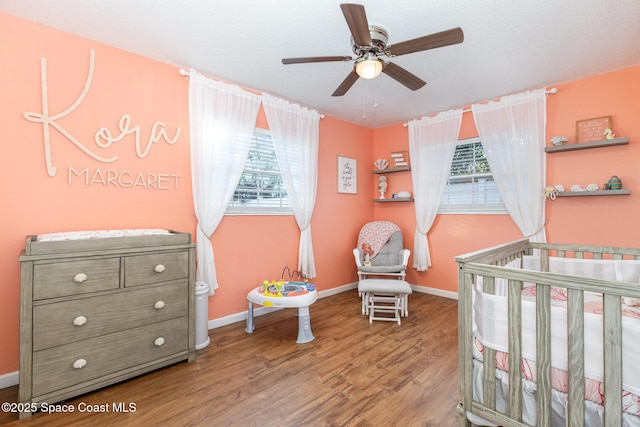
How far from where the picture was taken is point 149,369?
2.06 meters

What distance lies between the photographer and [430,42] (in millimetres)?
1710

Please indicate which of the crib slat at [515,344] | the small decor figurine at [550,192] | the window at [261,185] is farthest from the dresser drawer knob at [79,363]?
the small decor figurine at [550,192]

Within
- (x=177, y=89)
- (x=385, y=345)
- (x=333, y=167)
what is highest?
(x=177, y=89)

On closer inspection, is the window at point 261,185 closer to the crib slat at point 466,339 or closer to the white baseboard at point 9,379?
the white baseboard at point 9,379

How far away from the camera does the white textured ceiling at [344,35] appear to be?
74.6 inches

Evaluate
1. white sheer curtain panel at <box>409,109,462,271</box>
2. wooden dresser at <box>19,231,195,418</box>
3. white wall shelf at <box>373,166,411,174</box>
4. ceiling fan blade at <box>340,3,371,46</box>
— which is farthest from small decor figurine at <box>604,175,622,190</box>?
wooden dresser at <box>19,231,195,418</box>

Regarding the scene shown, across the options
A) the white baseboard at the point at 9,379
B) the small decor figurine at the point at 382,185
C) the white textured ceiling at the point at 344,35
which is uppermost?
the white textured ceiling at the point at 344,35

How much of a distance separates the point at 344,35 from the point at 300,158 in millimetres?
1579

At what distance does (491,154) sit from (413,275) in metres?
1.95

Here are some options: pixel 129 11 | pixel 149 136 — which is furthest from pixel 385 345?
pixel 129 11

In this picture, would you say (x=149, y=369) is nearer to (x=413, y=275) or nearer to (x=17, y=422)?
(x=17, y=422)

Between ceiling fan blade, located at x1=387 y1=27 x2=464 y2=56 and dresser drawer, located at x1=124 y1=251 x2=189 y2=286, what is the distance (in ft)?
6.83

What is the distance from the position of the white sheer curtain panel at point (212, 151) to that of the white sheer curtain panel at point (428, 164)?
2.38m

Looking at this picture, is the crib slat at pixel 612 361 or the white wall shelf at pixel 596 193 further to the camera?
the white wall shelf at pixel 596 193
